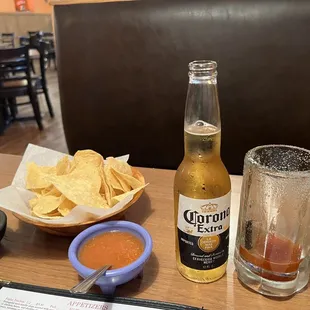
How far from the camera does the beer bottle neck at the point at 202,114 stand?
466 millimetres

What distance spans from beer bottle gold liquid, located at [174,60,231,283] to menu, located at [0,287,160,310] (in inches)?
4.3

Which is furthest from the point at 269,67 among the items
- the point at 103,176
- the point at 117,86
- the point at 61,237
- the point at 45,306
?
the point at 45,306

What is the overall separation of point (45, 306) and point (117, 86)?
37.8 inches

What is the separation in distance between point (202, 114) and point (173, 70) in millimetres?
829

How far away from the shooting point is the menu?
49 cm

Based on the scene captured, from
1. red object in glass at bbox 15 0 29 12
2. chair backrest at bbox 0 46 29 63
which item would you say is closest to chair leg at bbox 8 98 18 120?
chair backrest at bbox 0 46 29 63

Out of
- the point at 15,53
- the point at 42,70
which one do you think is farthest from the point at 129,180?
the point at 42,70

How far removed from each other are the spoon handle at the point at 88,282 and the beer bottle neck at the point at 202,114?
196 millimetres

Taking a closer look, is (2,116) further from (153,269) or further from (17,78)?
(153,269)

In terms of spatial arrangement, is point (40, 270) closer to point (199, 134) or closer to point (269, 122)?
point (199, 134)

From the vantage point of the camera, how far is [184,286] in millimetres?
539

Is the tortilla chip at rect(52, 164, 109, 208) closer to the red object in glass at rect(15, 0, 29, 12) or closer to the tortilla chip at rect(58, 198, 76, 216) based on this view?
the tortilla chip at rect(58, 198, 76, 216)

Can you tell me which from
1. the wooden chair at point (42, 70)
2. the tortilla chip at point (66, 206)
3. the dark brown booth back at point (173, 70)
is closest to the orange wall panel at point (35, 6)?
the wooden chair at point (42, 70)

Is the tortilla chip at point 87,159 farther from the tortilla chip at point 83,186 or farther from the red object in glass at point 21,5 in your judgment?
the red object in glass at point 21,5
